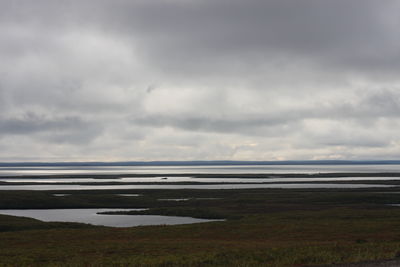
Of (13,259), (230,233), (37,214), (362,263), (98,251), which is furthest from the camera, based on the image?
(37,214)

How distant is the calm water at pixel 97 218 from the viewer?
71.8 meters

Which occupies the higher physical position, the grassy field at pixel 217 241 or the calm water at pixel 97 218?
the grassy field at pixel 217 241

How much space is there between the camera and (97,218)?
79.4 metres

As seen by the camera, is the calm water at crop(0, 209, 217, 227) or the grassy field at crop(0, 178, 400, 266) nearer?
the grassy field at crop(0, 178, 400, 266)

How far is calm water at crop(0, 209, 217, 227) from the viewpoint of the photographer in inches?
2825

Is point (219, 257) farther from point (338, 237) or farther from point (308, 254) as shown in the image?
point (338, 237)

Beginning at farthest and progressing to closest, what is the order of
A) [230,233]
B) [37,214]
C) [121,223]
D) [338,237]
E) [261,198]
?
[261,198] < [37,214] < [121,223] < [230,233] < [338,237]

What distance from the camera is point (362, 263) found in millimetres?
26031

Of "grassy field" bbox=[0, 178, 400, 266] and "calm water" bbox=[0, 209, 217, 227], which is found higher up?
"grassy field" bbox=[0, 178, 400, 266]

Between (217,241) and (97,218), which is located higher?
(217,241)

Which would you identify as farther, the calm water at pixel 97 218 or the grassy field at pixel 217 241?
the calm water at pixel 97 218

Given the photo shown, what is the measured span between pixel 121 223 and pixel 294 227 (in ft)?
96.6

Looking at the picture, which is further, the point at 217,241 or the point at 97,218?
the point at 97,218

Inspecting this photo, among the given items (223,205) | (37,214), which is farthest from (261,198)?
(37,214)
